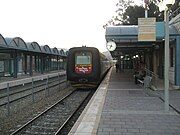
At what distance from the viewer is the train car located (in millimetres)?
23453

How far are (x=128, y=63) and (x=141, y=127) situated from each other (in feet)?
207

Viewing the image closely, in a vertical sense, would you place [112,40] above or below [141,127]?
above

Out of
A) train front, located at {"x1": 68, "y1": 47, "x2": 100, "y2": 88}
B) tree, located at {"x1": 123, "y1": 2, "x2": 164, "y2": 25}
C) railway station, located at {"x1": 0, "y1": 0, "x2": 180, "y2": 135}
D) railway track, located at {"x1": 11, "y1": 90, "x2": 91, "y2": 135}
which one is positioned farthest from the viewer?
tree, located at {"x1": 123, "y1": 2, "x2": 164, "y2": 25}

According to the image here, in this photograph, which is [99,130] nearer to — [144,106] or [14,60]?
[144,106]

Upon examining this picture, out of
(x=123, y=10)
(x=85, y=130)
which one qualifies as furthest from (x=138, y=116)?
(x=123, y=10)

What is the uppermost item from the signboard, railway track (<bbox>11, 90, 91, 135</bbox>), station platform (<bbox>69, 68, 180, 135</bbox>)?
the signboard

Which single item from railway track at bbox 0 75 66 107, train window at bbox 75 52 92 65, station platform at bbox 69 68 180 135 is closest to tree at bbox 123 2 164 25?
railway track at bbox 0 75 66 107

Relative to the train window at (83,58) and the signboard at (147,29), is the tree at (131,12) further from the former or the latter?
the signboard at (147,29)

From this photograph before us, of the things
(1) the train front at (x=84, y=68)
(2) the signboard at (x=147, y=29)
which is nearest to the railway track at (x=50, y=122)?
(2) the signboard at (x=147, y=29)

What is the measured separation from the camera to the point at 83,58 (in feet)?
78.2

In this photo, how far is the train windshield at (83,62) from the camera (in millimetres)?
23547

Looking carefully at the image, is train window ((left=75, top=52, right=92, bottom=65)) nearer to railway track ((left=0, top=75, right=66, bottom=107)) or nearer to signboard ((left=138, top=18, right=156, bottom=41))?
railway track ((left=0, top=75, right=66, bottom=107))

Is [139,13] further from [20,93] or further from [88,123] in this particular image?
[88,123]

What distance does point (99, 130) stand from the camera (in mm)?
8289
